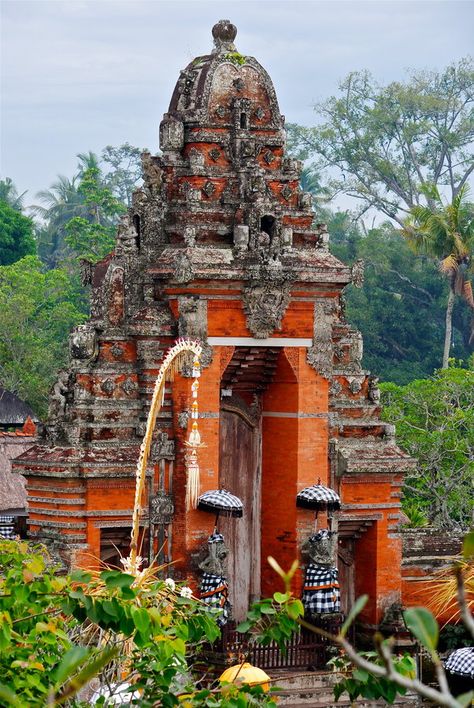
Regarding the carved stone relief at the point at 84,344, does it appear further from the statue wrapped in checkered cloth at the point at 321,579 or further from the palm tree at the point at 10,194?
the palm tree at the point at 10,194

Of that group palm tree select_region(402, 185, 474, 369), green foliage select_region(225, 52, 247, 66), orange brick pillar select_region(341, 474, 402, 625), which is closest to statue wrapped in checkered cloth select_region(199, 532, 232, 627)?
orange brick pillar select_region(341, 474, 402, 625)

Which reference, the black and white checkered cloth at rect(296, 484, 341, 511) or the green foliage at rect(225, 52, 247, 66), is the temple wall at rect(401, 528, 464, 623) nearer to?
the black and white checkered cloth at rect(296, 484, 341, 511)

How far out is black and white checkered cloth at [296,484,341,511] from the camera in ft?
68.7

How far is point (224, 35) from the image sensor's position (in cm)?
2217

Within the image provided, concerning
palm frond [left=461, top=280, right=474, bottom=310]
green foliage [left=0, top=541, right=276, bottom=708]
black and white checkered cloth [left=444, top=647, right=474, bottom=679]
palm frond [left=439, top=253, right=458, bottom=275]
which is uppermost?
palm frond [left=439, top=253, right=458, bottom=275]

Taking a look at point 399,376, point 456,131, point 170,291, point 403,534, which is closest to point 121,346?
point 170,291

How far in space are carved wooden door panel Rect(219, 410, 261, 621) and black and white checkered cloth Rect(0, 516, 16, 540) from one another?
3152 mm

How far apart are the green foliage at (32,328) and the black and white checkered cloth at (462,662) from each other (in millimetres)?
21059

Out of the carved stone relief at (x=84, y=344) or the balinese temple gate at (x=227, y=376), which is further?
the carved stone relief at (x=84, y=344)

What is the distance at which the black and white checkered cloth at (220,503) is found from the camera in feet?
66.3

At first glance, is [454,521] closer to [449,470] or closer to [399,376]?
[449,470]

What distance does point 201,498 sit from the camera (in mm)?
20422

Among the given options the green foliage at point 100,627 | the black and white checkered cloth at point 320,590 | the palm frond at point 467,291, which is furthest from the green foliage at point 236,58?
the palm frond at point 467,291

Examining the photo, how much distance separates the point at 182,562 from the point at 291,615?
357 inches
